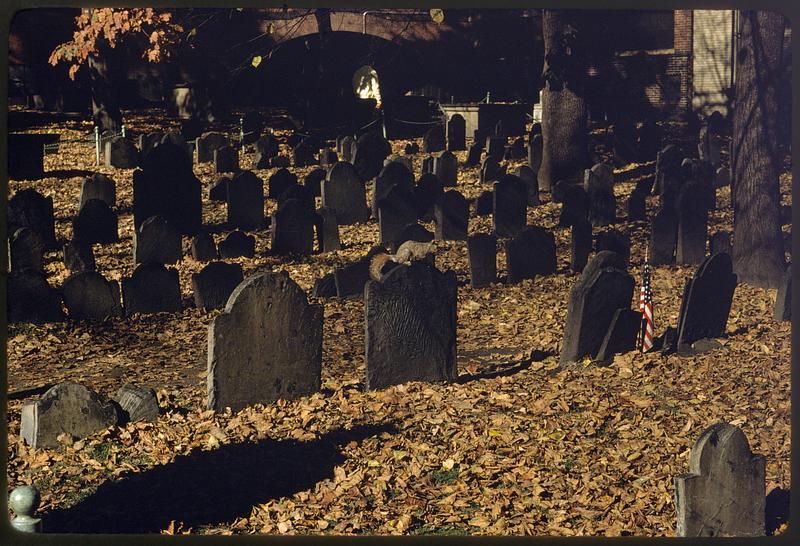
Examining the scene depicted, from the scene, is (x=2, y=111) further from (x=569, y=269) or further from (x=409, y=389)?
(x=569, y=269)

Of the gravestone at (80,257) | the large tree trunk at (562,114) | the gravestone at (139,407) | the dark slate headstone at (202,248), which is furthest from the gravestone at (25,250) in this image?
the large tree trunk at (562,114)

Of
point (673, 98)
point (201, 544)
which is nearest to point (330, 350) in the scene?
point (201, 544)

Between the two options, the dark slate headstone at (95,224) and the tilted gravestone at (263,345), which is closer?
the tilted gravestone at (263,345)

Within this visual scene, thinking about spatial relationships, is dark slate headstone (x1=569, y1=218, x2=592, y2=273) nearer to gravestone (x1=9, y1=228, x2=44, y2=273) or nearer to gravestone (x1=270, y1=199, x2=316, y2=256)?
gravestone (x1=270, y1=199, x2=316, y2=256)

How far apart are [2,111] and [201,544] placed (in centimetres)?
225

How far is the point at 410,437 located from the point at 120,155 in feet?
48.2

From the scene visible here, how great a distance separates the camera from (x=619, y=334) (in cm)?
867

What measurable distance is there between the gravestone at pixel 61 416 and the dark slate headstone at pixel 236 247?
614 cm

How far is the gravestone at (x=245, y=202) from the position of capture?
1516 centimetres

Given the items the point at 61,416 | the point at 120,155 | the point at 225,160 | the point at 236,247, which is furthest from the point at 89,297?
the point at 120,155

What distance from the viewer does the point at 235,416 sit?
300 inches

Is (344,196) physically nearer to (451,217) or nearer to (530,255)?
(451,217)

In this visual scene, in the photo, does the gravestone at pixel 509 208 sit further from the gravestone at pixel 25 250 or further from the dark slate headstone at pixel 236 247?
the gravestone at pixel 25 250

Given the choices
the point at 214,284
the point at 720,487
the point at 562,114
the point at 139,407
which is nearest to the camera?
the point at 720,487
